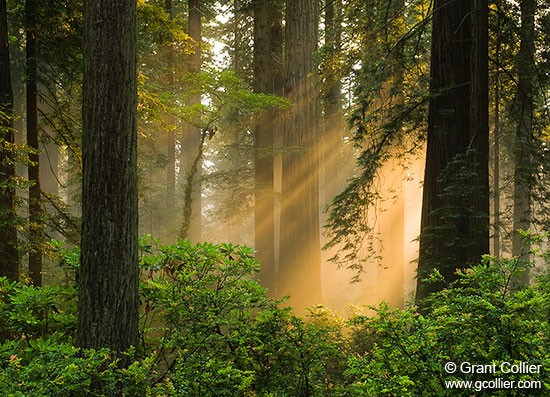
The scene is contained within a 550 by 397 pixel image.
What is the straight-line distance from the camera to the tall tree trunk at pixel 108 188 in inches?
168

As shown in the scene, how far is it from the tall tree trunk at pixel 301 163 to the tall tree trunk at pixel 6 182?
6.76 m

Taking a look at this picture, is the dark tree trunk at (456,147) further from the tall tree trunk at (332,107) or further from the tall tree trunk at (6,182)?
the tall tree trunk at (6,182)

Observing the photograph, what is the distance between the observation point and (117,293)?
4.29m

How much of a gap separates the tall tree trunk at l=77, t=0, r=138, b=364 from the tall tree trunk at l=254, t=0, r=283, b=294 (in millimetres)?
9228

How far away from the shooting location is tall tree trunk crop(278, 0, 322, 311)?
11.5 m

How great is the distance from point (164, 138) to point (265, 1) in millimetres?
13933

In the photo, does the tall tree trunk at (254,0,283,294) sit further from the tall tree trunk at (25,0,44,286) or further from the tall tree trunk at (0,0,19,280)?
the tall tree trunk at (0,0,19,280)

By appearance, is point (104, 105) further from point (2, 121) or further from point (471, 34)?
point (471, 34)

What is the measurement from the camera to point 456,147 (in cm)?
693

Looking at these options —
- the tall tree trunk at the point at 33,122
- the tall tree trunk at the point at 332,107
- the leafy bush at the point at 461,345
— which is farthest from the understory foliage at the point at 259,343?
the tall tree trunk at the point at 332,107

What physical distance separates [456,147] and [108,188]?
17.6 ft

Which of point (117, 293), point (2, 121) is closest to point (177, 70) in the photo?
point (2, 121)

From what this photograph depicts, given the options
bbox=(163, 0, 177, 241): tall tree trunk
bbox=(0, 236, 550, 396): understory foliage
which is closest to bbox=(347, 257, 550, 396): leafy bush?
bbox=(0, 236, 550, 396): understory foliage

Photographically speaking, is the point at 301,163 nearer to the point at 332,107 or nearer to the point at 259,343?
the point at 259,343
